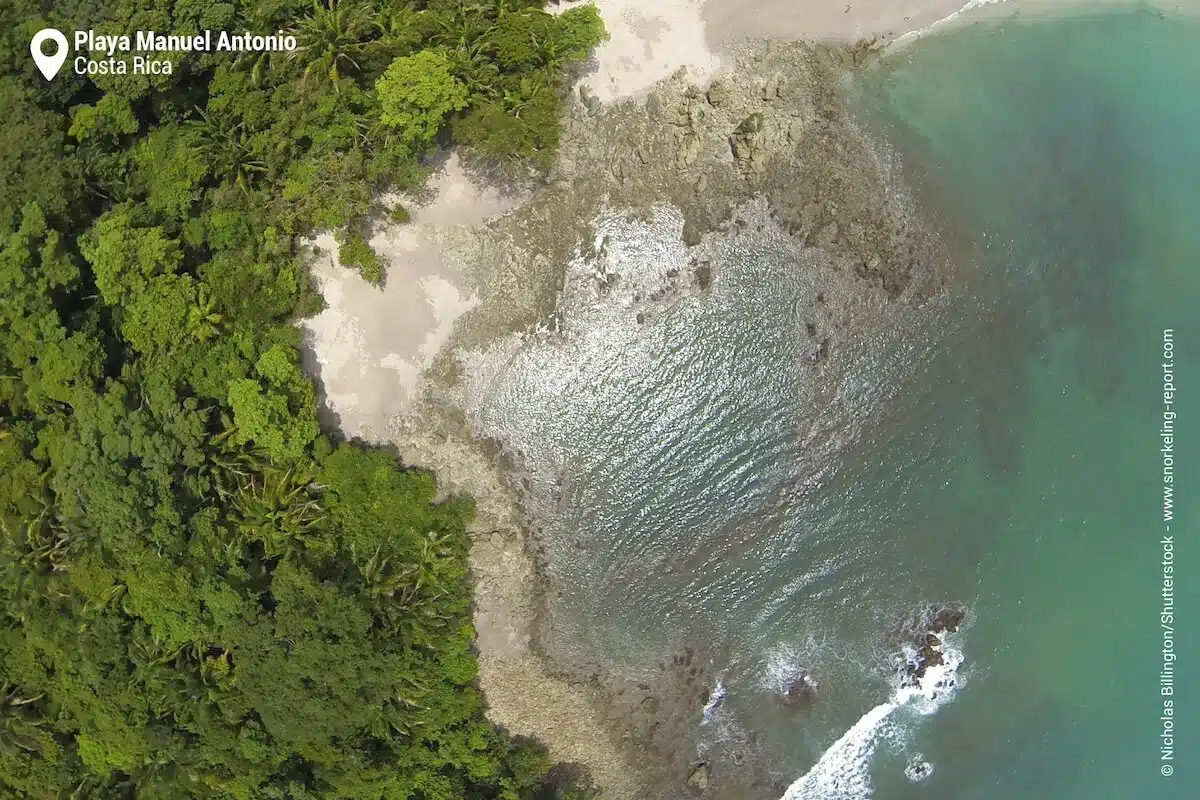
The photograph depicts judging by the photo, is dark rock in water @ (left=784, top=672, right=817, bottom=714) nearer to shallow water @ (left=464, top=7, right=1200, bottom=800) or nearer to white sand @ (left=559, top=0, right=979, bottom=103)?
shallow water @ (left=464, top=7, right=1200, bottom=800)

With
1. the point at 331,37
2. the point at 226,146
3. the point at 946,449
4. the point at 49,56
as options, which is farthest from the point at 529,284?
the point at 946,449

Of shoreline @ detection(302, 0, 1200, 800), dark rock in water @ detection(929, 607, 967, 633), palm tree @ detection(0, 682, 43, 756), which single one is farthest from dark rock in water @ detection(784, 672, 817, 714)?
palm tree @ detection(0, 682, 43, 756)

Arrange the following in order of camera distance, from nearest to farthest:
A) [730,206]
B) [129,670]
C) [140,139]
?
[129,670]
[140,139]
[730,206]

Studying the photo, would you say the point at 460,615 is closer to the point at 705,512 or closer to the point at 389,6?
the point at 705,512

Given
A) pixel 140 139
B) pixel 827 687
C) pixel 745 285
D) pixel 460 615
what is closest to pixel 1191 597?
pixel 827 687

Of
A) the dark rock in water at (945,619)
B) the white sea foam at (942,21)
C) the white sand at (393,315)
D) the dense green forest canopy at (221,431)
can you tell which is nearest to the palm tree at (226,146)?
the dense green forest canopy at (221,431)
